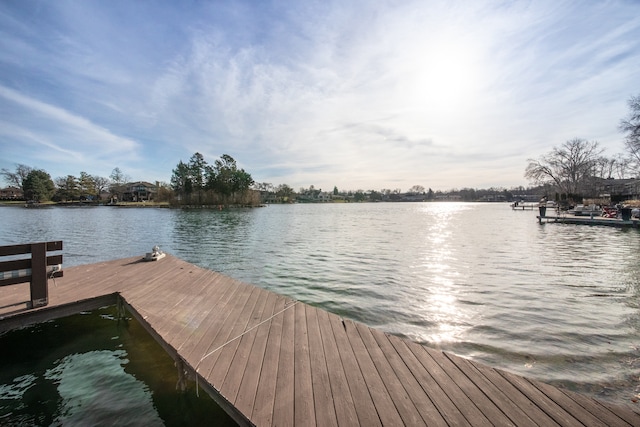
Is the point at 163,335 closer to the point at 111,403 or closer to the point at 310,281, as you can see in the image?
the point at 111,403

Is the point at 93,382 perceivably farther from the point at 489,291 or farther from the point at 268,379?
the point at 489,291

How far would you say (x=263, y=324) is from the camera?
4.53 meters

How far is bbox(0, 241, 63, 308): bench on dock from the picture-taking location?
14.9ft

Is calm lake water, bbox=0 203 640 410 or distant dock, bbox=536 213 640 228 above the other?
distant dock, bbox=536 213 640 228

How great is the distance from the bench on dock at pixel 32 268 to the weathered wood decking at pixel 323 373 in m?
0.31

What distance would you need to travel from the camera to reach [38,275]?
16.2 ft

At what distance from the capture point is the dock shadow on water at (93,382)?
3.45 meters

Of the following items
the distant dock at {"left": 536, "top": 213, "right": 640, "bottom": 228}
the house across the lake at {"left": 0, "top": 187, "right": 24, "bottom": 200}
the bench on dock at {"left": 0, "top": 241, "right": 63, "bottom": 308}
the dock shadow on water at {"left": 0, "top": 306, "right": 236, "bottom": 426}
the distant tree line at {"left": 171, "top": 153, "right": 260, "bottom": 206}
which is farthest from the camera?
the house across the lake at {"left": 0, "top": 187, "right": 24, "bottom": 200}

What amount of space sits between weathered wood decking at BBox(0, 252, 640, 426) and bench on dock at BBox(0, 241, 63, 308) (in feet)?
1.02

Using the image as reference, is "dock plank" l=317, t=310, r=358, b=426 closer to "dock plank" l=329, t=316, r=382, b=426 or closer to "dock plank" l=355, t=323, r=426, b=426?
"dock plank" l=329, t=316, r=382, b=426

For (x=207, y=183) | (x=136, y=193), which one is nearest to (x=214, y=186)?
(x=207, y=183)

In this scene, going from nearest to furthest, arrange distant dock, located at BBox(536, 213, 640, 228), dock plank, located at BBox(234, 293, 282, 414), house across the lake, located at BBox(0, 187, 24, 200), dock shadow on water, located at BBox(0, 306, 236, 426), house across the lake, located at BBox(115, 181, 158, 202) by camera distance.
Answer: dock plank, located at BBox(234, 293, 282, 414), dock shadow on water, located at BBox(0, 306, 236, 426), distant dock, located at BBox(536, 213, 640, 228), house across the lake, located at BBox(0, 187, 24, 200), house across the lake, located at BBox(115, 181, 158, 202)

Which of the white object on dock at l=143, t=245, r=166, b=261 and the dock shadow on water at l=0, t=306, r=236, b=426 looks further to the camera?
the white object on dock at l=143, t=245, r=166, b=261

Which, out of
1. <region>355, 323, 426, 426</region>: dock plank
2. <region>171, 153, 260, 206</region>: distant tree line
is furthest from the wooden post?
<region>171, 153, 260, 206</region>: distant tree line
